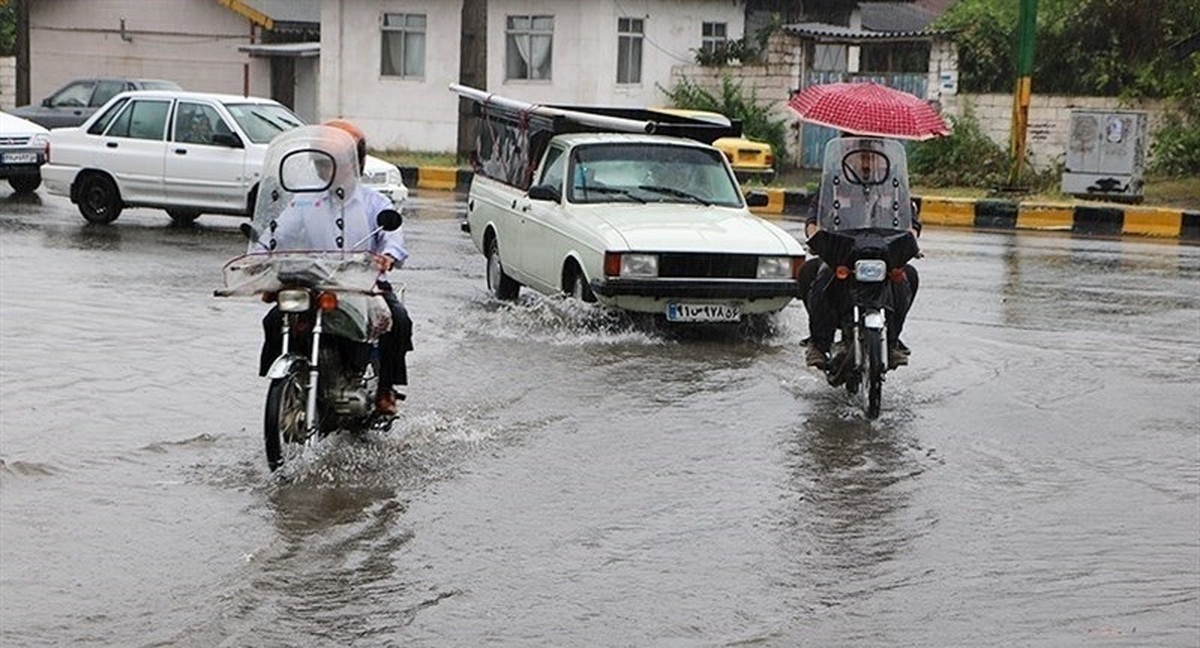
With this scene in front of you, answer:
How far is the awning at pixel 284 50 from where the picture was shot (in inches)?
1607

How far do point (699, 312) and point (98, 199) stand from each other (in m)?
9.95

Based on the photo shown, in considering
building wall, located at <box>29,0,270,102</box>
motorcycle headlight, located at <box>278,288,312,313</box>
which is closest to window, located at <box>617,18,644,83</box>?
building wall, located at <box>29,0,270,102</box>

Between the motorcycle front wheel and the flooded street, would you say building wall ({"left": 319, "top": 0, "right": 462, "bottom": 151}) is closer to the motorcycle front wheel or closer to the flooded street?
the flooded street

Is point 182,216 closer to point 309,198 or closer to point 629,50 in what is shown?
point 309,198

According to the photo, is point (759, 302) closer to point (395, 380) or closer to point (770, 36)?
point (395, 380)

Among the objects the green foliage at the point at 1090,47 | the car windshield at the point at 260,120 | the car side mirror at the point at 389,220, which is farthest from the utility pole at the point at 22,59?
the car side mirror at the point at 389,220

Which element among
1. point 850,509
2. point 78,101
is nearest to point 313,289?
point 850,509

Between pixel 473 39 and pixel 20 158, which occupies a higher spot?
pixel 473 39

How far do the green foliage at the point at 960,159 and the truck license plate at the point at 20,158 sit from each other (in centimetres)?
1422

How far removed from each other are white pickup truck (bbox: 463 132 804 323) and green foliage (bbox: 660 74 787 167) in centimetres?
1844

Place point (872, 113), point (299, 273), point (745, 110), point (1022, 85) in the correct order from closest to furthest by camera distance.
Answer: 1. point (299, 273)
2. point (872, 113)
3. point (1022, 85)
4. point (745, 110)

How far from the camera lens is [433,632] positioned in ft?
20.8

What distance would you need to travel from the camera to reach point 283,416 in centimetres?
848

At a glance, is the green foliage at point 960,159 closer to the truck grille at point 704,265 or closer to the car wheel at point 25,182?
the car wheel at point 25,182
